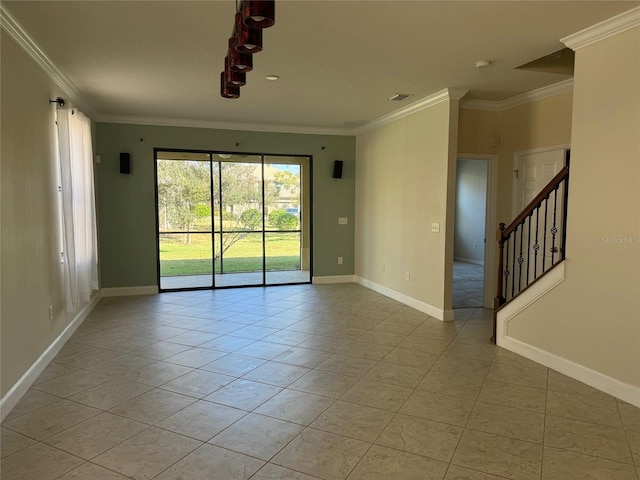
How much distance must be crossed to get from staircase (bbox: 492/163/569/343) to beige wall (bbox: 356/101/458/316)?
0.75 metres

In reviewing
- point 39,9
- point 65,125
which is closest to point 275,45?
point 39,9

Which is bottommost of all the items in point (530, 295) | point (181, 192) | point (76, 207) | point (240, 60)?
point (530, 295)

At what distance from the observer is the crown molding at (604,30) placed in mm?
2941

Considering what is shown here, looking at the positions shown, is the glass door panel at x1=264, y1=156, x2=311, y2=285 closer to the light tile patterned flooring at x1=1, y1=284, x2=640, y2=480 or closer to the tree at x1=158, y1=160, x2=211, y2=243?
the tree at x1=158, y1=160, x2=211, y2=243

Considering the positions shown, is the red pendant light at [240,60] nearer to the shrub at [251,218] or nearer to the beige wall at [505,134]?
the beige wall at [505,134]

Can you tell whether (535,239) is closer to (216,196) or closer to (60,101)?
(216,196)

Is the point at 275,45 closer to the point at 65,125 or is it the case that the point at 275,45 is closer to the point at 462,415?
the point at 65,125

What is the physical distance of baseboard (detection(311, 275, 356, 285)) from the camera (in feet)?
25.1

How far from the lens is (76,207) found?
4.41 metres

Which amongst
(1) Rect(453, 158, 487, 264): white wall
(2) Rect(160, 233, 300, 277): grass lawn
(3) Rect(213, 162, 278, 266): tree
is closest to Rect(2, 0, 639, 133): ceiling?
(3) Rect(213, 162, 278, 266): tree

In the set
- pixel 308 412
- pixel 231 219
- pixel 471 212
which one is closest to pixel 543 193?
pixel 308 412

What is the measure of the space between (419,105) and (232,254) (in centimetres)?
403

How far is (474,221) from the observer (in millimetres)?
10484

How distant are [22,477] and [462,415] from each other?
2663 mm
